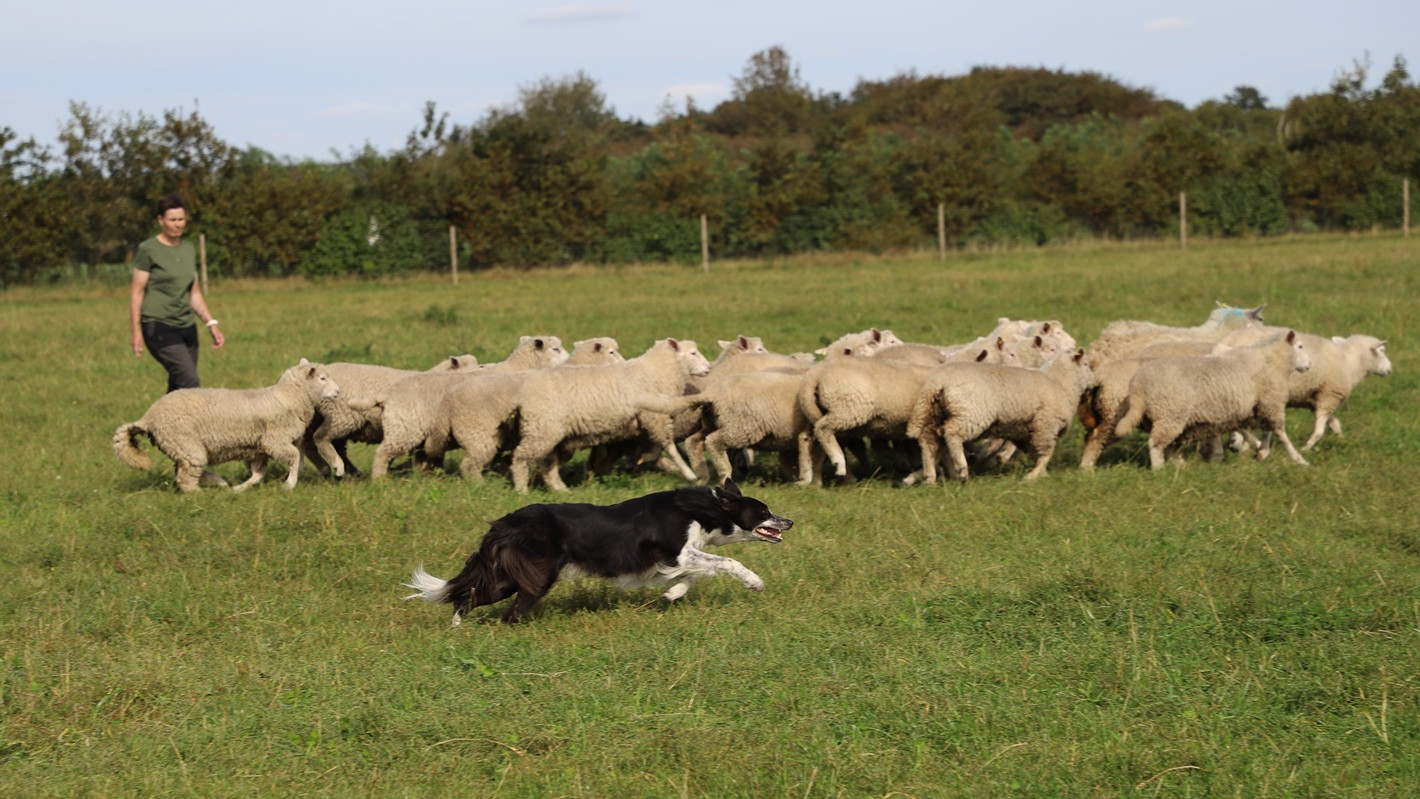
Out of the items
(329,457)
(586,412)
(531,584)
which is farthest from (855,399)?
(531,584)

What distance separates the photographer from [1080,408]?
37.3ft

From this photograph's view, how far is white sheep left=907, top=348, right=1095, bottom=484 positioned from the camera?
10094 mm

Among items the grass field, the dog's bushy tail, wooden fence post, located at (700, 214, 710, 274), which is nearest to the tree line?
wooden fence post, located at (700, 214, 710, 274)

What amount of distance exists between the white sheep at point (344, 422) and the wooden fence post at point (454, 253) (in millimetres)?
21456

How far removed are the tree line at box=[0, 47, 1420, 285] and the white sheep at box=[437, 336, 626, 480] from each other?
84.3 ft

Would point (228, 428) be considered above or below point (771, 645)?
above

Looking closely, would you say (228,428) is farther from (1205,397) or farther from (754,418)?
(1205,397)

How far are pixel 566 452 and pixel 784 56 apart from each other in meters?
68.0

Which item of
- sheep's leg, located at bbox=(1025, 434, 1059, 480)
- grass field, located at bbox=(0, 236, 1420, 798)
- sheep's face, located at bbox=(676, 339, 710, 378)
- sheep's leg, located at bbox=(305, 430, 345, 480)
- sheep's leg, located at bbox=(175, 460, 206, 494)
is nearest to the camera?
grass field, located at bbox=(0, 236, 1420, 798)

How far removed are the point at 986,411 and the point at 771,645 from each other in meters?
4.50

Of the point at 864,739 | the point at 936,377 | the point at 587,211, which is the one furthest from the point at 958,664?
the point at 587,211

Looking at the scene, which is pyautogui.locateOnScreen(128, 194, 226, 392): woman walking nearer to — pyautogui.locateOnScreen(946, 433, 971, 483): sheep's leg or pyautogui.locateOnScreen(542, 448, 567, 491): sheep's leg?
pyautogui.locateOnScreen(542, 448, 567, 491): sheep's leg

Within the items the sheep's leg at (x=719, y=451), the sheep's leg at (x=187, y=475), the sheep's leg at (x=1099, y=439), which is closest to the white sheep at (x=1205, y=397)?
the sheep's leg at (x=1099, y=439)

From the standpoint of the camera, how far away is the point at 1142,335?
13.1 m
